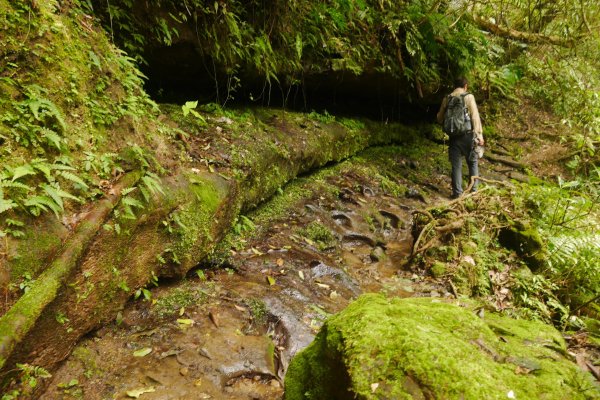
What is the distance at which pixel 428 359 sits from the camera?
1800 mm

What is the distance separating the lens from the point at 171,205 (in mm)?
A: 4082

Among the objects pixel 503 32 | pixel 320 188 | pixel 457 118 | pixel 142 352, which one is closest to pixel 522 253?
pixel 457 118

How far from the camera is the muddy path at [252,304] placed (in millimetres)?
3062

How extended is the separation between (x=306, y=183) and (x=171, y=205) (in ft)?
12.5

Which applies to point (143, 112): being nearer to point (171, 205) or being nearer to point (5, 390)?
point (171, 205)

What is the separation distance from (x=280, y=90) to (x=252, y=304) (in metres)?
5.26

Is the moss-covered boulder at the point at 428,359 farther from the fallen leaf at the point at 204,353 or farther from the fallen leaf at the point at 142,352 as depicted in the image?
the fallen leaf at the point at 142,352

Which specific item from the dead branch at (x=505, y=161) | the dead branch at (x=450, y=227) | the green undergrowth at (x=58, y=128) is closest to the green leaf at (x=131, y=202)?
the green undergrowth at (x=58, y=128)

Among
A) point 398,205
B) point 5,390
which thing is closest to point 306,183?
point 398,205

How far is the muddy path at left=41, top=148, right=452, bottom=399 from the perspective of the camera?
3062mm

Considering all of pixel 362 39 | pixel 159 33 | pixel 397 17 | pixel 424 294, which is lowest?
pixel 424 294

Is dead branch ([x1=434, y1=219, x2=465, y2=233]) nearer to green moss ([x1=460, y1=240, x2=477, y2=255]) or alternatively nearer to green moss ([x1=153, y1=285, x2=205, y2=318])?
green moss ([x1=460, y1=240, x2=477, y2=255])

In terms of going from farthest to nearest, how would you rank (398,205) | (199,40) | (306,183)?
1. (398,205)
2. (306,183)
3. (199,40)

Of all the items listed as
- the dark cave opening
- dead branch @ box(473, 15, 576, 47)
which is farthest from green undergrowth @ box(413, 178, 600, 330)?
dead branch @ box(473, 15, 576, 47)
